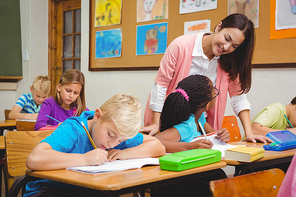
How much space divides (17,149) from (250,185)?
40.6 inches

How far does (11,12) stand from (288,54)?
4090 millimetres

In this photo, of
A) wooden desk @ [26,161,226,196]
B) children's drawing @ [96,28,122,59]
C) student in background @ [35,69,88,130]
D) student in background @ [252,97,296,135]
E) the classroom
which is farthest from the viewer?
children's drawing @ [96,28,122,59]

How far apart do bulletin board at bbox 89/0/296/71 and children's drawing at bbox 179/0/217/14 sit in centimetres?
4

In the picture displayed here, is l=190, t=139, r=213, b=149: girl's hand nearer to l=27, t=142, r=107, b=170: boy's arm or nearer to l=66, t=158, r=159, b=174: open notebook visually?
l=66, t=158, r=159, b=174: open notebook

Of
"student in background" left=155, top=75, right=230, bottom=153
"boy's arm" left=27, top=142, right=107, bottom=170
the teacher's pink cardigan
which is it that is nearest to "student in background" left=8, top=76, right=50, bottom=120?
the teacher's pink cardigan

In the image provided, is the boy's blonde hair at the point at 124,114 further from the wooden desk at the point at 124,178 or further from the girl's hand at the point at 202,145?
the girl's hand at the point at 202,145

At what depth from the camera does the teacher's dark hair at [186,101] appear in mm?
1684

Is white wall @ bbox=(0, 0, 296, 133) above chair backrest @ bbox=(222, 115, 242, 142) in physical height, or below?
above

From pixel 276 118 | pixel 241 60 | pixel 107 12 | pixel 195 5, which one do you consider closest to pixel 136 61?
pixel 107 12

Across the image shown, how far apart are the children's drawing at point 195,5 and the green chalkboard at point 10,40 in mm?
2851

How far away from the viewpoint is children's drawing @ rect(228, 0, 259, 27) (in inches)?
114

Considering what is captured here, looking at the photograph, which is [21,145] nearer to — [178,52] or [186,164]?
[186,164]

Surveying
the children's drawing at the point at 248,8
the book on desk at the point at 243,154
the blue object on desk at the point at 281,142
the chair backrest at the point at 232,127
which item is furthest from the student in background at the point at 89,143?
the children's drawing at the point at 248,8

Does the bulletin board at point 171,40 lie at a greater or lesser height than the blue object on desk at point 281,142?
greater
